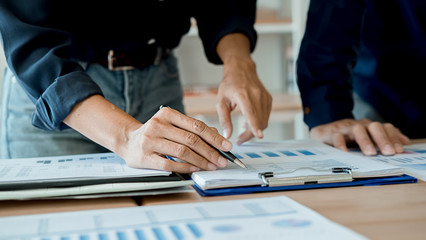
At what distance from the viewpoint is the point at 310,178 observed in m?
0.62

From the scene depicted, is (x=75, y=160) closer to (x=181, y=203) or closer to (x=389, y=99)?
(x=181, y=203)

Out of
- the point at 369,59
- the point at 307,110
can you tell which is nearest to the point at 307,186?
the point at 307,110

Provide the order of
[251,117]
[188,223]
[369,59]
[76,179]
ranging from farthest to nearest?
[369,59]
[251,117]
[76,179]
[188,223]

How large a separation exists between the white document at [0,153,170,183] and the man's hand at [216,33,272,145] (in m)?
0.25

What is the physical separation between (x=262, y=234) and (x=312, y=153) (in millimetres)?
399

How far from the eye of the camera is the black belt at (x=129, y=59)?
1025 mm

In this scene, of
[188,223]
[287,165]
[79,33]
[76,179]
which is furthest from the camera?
[79,33]

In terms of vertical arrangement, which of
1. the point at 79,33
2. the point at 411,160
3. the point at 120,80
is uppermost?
the point at 79,33

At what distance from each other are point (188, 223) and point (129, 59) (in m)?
0.65

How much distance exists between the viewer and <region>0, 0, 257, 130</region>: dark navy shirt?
76 cm

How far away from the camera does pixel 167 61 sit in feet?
3.76

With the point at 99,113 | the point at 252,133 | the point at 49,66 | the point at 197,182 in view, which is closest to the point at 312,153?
the point at 252,133

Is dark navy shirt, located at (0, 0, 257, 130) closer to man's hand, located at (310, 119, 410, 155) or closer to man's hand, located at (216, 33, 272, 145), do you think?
man's hand, located at (216, 33, 272, 145)

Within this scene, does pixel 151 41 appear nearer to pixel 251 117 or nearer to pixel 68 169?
pixel 251 117
